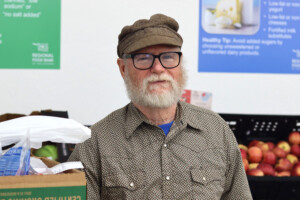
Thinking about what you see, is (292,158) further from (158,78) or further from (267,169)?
(158,78)

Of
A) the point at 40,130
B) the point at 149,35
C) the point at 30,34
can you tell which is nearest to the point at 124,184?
the point at 149,35

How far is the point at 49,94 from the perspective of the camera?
3.12m

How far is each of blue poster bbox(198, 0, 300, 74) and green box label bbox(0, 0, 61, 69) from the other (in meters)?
1.08

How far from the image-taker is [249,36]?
331 centimetres

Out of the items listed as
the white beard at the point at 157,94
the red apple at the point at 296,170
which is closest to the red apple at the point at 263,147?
the red apple at the point at 296,170

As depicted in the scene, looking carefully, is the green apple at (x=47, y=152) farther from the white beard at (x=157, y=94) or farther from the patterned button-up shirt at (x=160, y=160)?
the white beard at (x=157, y=94)

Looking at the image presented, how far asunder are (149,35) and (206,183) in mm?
673

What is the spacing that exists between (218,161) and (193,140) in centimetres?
14

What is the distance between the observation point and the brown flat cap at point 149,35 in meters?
1.83

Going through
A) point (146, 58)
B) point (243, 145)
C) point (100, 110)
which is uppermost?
point (146, 58)

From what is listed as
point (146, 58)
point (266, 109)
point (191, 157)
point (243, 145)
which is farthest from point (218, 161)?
point (266, 109)

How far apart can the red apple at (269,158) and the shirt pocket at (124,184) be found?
1.47m

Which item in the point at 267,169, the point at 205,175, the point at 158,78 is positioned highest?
the point at 158,78

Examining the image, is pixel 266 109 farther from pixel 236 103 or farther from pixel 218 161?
pixel 218 161
